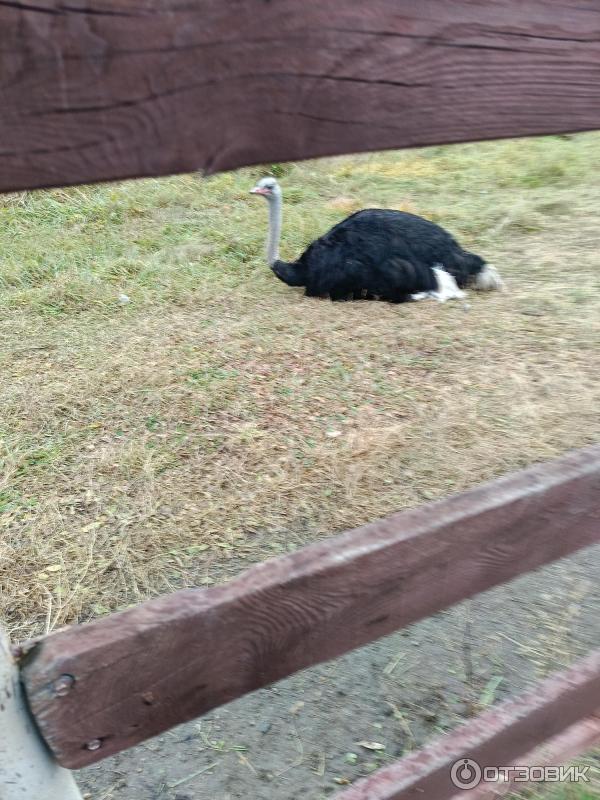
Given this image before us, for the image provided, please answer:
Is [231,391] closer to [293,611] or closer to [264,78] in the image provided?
[293,611]

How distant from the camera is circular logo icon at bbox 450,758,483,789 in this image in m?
1.20

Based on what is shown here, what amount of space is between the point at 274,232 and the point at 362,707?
12.1 feet

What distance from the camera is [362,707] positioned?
2062 mm

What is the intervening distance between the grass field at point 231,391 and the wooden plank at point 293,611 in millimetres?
1544

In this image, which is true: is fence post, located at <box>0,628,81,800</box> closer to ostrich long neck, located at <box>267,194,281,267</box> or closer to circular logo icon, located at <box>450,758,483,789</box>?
circular logo icon, located at <box>450,758,483,789</box>

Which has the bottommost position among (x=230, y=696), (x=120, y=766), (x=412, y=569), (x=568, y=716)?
(x=120, y=766)

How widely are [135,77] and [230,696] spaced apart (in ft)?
2.24

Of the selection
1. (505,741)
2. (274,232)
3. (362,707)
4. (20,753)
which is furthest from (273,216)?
(20,753)

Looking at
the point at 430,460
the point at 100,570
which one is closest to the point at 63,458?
the point at 100,570

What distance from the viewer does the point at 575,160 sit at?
25.0 ft

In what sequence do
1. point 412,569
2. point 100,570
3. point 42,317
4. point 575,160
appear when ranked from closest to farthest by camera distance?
point 412,569 → point 100,570 → point 42,317 → point 575,160

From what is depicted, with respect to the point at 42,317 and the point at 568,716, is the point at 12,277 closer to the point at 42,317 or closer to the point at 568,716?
the point at 42,317

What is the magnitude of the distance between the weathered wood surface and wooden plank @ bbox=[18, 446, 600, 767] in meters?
0.45

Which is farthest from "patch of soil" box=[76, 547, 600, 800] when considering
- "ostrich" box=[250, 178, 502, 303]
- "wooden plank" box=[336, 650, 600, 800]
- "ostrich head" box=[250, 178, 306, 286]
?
"ostrich head" box=[250, 178, 306, 286]
